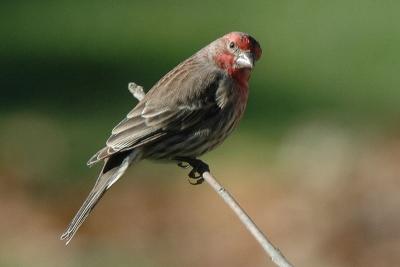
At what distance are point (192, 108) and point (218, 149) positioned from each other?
13.6 ft

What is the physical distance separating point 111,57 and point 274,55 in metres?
1.44

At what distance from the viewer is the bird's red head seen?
7.76 meters

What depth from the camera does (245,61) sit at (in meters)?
7.76

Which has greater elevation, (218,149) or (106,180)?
(106,180)

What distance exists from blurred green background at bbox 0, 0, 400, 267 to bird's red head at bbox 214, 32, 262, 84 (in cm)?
154

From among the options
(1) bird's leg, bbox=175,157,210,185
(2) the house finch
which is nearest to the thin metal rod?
(1) bird's leg, bbox=175,157,210,185

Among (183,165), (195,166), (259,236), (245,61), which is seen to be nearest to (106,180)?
(195,166)

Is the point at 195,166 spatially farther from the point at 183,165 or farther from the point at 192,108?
the point at 183,165

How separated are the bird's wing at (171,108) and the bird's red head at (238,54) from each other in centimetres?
8

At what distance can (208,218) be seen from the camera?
33.4 ft

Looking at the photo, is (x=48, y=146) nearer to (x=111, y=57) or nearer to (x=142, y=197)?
(x=142, y=197)

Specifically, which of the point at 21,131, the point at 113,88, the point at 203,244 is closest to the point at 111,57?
the point at 113,88

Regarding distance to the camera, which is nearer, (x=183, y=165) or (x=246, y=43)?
(x=246, y=43)

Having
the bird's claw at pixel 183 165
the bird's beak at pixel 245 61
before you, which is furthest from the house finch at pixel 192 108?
the bird's claw at pixel 183 165
